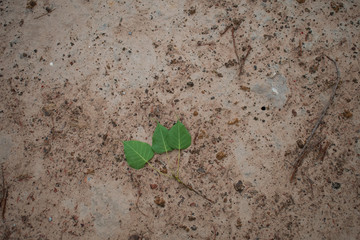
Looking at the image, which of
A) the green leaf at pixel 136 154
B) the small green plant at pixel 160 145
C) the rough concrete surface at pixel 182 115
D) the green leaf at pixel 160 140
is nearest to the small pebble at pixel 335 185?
the rough concrete surface at pixel 182 115

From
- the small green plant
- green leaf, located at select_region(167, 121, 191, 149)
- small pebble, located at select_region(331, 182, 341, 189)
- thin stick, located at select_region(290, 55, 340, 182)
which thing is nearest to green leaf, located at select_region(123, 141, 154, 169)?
the small green plant

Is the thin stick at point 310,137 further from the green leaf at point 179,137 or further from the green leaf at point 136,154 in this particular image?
the green leaf at point 136,154

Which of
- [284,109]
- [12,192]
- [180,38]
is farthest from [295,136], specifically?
[12,192]

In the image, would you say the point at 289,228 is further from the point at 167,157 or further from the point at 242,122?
the point at 167,157

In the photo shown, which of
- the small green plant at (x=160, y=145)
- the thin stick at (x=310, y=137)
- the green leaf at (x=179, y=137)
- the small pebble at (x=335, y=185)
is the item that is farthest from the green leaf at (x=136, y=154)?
the small pebble at (x=335, y=185)

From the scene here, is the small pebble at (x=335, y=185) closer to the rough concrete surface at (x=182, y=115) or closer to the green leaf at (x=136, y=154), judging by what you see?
the rough concrete surface at (x=182, y=115)

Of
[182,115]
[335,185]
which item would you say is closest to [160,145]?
[182,115]

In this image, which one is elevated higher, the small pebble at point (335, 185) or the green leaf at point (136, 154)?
the green leaf at point (136, 154)

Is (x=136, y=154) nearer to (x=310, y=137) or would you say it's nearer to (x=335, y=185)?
(x=310, y=137)
